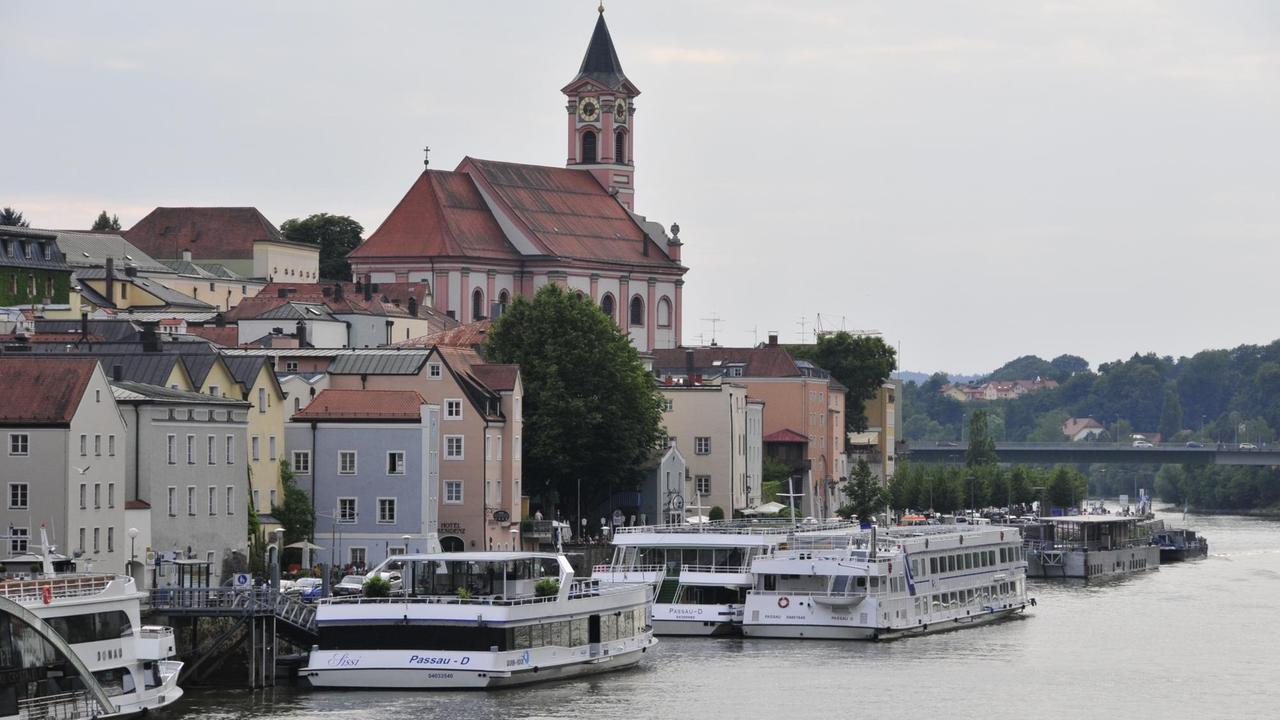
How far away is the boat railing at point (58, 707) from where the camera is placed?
60562 mm

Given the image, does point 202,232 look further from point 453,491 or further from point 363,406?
point 363,406

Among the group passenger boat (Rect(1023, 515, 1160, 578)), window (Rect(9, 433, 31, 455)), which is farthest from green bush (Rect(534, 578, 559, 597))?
passenger boat (Rect(1023, 515, 1160, 578))

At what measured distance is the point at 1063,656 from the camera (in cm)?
8888

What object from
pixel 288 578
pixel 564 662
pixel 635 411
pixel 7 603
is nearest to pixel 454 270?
pixel 635 411

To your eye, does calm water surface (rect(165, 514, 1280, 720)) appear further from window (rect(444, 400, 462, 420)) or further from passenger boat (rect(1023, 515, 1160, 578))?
passenger boat (rect(1023, 515, 1160, 578))

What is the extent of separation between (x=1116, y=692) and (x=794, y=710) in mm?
10794

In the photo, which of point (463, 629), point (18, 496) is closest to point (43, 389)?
point (18, 496)

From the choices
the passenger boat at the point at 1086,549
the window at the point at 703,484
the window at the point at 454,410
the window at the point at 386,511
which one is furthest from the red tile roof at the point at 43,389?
the passenger boat at the point at 1086,549

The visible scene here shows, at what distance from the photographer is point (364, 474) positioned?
99688 mm

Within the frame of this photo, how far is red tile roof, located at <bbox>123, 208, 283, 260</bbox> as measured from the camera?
191 metres

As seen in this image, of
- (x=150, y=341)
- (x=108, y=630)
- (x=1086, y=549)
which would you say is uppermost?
(x=150, y=341)

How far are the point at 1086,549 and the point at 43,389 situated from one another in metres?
80.2

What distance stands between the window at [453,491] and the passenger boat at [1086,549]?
159ft

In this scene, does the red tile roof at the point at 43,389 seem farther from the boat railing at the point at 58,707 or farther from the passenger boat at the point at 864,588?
the passenger boat at the point at 864,588
